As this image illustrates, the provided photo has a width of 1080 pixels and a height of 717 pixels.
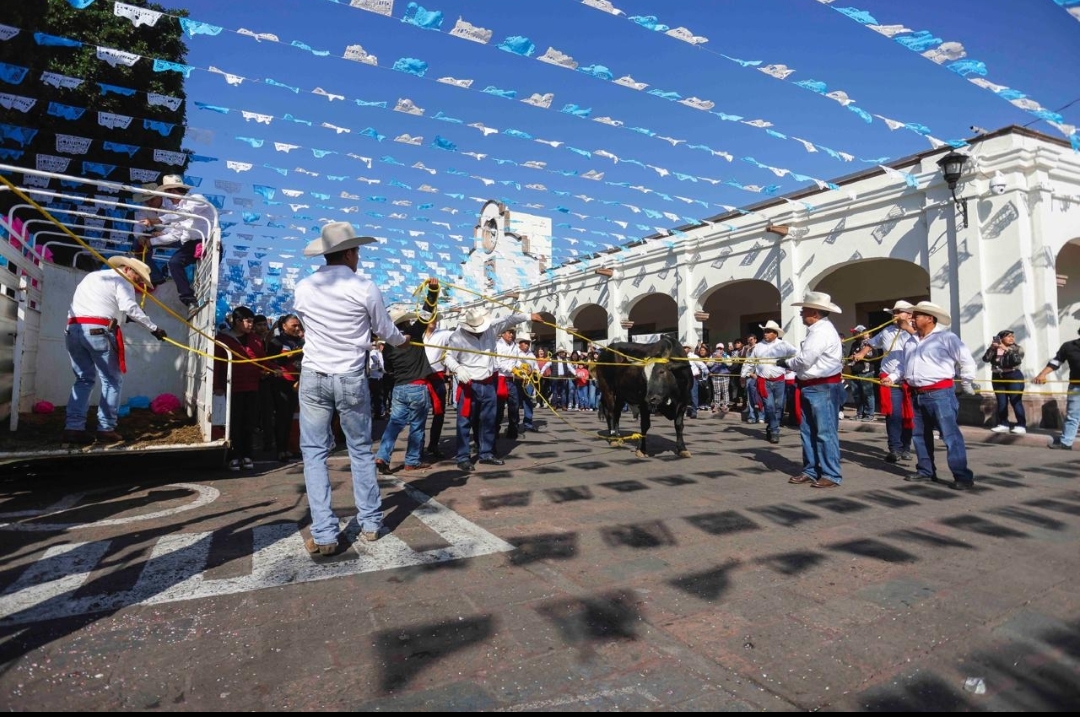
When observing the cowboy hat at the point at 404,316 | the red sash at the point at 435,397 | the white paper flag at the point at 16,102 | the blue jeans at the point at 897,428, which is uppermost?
the white paper flag at the point at 16,102

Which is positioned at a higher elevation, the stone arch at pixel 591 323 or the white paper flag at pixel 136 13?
the white paper flag at pixel 136 13

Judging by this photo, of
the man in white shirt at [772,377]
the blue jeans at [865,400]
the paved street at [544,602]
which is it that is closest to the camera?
the paved street at [544,602]

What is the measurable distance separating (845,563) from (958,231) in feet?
37.0

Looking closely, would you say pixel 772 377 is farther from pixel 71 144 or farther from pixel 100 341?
pixel 71 144

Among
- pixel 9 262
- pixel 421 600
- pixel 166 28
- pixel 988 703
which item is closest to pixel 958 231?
pixel 988 703

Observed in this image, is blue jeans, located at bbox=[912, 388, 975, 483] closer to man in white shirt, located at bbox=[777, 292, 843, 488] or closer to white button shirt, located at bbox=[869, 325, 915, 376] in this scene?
man in white shirt, located at bbox=[777, 292, 843, 488]

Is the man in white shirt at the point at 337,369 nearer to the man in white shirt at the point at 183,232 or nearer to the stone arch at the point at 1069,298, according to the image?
the man in white shirt at the point at 183,232

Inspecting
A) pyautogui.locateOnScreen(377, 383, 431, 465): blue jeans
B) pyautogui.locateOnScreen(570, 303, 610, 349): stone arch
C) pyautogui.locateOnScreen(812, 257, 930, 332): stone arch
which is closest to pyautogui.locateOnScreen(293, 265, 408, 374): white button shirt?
pyautogui.locateOnScreen(377, 383, 431, 465): blue jeans

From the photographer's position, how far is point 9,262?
5.66m

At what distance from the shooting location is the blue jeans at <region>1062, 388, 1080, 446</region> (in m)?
8.20

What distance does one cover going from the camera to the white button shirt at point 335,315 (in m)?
3.80

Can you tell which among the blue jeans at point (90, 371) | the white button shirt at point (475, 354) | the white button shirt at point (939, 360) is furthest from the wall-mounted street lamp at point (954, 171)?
the blue jeans at point (90, 371)

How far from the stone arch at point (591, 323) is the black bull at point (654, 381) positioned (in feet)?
50.8

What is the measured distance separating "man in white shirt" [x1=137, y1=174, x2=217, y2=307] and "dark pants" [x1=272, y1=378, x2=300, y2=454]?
1.45 metres
